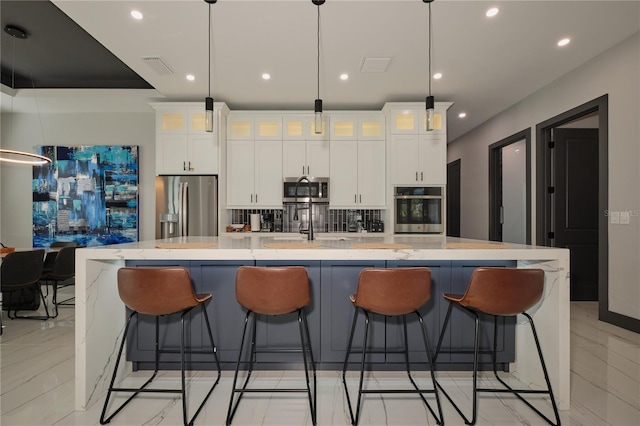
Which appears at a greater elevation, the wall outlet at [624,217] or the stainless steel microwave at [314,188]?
the stainless steel microwave at [314,188]

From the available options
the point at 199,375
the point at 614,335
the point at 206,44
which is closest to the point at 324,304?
the point at 199,375

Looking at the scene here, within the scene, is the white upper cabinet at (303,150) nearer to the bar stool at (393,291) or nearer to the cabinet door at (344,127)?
the cabinet door at (344,127)

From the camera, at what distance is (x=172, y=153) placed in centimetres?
442

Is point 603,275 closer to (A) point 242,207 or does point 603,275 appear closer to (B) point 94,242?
(A) point 242,207

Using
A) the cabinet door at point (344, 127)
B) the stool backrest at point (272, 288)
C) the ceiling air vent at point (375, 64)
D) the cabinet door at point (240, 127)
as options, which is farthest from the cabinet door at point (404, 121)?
the stool backrest at point (272, 288)

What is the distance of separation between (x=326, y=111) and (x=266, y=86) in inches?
40.1

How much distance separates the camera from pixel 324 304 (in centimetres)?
216

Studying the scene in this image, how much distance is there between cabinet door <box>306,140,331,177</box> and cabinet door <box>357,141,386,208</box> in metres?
0.49

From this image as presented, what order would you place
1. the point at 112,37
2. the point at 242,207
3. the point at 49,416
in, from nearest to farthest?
the point at 49,416 < the point at 112,37 < the point at 242,207

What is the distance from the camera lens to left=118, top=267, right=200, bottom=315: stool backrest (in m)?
1.67

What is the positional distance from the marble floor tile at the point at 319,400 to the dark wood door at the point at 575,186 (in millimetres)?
1983

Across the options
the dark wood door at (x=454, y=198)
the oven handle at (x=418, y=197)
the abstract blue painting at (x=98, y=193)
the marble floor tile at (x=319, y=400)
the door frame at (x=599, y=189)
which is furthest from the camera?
the dark wood door at (x=454, y=198)

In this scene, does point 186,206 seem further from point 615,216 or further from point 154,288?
point 615,216

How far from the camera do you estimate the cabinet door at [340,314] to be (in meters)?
2.15
